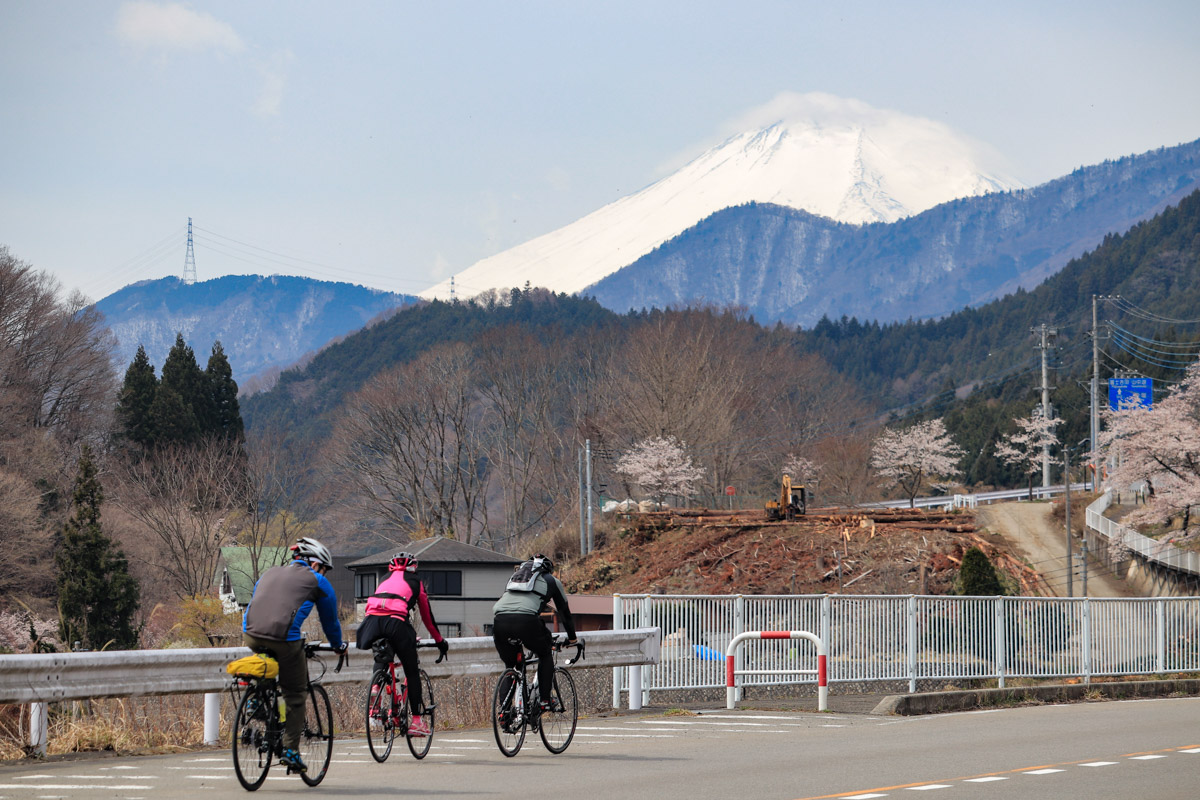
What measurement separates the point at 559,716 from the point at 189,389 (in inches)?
2897

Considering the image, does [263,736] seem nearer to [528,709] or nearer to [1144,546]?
[528,709]

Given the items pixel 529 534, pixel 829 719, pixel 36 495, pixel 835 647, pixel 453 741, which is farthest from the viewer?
pixel 529 534

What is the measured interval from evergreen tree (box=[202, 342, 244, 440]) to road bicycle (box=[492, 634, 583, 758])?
238ft

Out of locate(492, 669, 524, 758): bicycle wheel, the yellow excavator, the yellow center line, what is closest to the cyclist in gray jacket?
locate(492, 669, 524, 758): bicycle wheel

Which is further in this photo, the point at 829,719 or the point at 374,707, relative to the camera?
the point at 829,719

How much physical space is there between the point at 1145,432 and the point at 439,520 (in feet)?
132

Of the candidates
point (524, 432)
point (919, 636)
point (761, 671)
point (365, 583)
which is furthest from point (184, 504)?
point (761, 671)

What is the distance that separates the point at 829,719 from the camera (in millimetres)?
15203

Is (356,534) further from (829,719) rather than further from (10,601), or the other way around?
(829,719)

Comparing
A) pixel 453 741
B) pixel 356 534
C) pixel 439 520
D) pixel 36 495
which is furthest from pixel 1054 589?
pixel 356 534

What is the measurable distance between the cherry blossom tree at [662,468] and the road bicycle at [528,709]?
6199 centimetres

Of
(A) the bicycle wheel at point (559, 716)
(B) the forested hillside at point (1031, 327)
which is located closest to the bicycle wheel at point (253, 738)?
(A) the bicycle wheel at point (559, 716)

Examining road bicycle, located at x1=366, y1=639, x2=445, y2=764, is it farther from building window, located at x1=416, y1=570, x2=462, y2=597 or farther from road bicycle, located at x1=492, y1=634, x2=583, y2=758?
building window, located at x1=416, y1=570, x2=462, y2=597

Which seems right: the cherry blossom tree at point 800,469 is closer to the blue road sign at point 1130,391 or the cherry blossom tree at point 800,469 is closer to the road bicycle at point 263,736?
the blue road sign at point 1130,391
